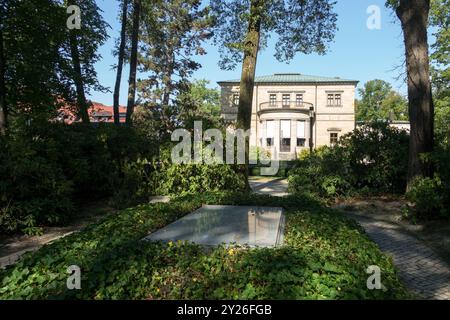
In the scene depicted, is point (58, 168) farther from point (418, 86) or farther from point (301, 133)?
point (301, 133)

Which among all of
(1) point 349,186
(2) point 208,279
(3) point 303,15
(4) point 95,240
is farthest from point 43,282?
(3) point 303,15

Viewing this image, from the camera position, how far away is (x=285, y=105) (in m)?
47.4

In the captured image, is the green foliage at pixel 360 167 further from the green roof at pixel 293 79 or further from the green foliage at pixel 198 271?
the green roof at pixel 293 79

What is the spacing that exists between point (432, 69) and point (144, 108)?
1092 inches

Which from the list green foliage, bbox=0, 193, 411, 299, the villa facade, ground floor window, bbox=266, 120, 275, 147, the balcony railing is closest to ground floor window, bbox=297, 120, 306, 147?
the villa facade

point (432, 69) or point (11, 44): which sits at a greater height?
point (432, 69)

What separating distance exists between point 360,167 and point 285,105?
3516 centimetres

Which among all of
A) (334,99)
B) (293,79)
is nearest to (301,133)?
(334,99)

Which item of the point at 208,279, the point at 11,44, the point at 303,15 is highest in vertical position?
the point at 303,15

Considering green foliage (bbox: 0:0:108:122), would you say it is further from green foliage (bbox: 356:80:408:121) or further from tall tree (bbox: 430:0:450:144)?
green foliage (bbox: 356:80:408:121)

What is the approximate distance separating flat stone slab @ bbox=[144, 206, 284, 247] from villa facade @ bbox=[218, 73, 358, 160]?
38.2m

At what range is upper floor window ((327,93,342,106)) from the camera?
1929 inches
